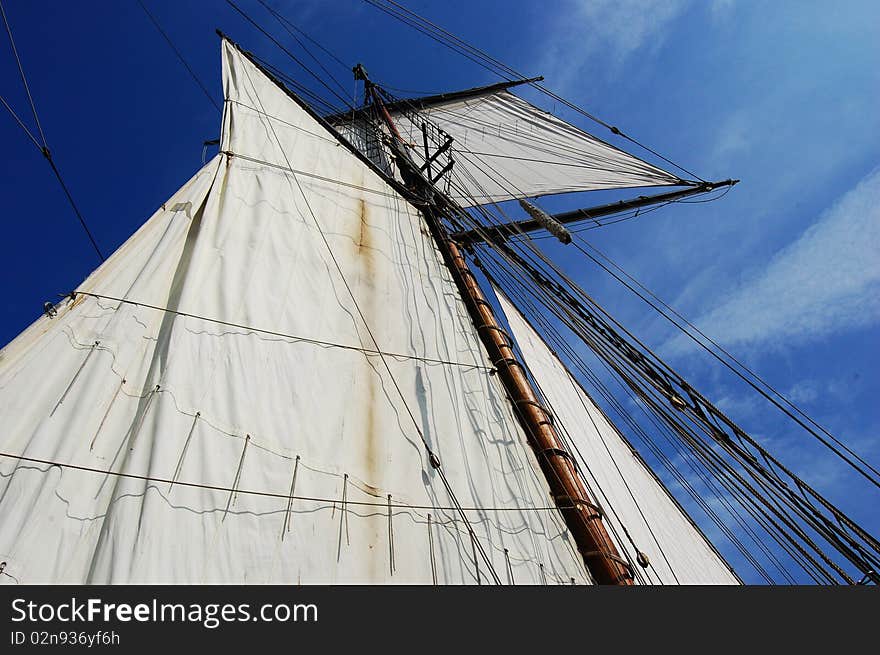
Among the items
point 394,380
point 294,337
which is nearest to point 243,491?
point 294,337

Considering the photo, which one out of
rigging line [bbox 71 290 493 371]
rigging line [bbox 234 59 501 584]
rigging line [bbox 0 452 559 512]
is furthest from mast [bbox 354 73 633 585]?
rigging line [bbox 234 59 501 584]

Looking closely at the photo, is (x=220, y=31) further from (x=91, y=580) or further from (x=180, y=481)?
(x=91, y=580)

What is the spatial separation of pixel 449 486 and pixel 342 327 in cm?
199

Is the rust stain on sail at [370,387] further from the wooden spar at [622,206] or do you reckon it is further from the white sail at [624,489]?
the wooden spar at [622,206]

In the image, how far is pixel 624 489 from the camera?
736cm

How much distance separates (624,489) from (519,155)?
9.12 m

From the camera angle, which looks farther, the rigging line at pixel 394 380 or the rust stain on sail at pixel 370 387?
the rigging line at pixel 394 380

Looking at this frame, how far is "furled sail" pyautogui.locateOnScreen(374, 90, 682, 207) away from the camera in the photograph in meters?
12.7

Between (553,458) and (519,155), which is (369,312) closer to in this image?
(553,458)

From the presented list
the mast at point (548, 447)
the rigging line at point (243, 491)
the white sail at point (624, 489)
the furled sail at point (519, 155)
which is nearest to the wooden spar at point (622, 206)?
the furled sail at point (519, 155)

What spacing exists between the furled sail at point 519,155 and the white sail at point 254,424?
6.39 metres

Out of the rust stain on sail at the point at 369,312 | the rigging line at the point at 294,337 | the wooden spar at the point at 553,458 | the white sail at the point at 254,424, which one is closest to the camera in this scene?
the white sail at the point at 254,424

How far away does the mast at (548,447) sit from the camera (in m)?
4.62
